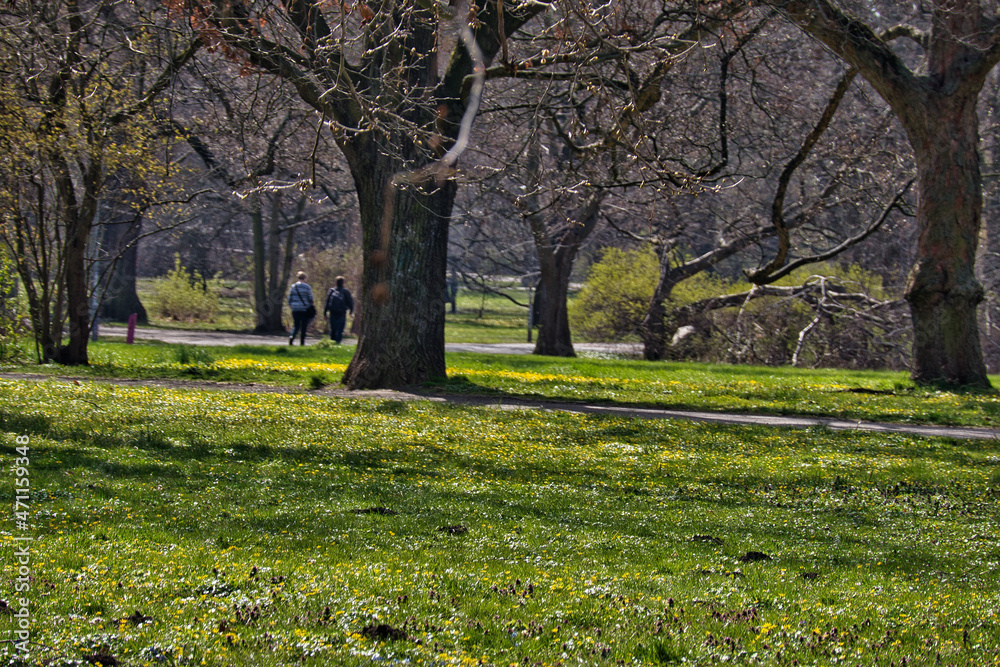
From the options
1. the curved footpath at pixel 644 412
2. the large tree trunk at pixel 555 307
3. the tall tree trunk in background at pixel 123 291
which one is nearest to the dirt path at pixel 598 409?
the curved footpath at pixel 644 412

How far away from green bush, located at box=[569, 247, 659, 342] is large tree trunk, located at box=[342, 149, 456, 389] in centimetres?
1486

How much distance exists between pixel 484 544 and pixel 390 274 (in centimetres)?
917

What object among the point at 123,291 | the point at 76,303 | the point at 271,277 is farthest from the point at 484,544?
the point at 123,291

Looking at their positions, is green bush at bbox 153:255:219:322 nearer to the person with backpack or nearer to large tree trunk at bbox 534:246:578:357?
the person with backpack

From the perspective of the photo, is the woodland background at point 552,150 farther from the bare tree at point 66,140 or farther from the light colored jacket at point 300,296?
the light colored jacket at point 300,296

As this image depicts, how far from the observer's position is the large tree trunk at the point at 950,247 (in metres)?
16.7

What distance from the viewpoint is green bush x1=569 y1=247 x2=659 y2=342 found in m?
30.1

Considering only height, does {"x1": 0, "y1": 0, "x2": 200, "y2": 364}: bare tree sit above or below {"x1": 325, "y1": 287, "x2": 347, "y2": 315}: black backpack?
above

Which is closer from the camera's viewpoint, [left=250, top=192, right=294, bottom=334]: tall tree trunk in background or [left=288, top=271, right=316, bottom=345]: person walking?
[left=288, top=271, right=316, bottom=345]: person walking

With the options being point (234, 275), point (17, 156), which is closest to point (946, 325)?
point (17, 156)

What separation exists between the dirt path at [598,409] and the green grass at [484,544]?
1.54 metres

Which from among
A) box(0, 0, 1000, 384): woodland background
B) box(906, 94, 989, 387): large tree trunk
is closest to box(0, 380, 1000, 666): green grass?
box(0, 0, 1000, 384): woodland background

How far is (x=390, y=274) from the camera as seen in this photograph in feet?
49.1

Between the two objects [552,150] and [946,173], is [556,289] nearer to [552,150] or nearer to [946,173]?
[552,150]
